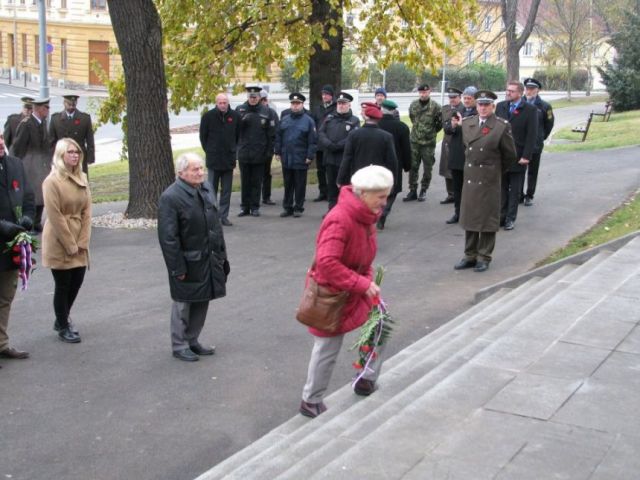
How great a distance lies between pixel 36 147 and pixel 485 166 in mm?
7036

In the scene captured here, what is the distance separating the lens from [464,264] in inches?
426

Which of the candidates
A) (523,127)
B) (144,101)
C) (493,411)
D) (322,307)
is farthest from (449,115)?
(493,411)

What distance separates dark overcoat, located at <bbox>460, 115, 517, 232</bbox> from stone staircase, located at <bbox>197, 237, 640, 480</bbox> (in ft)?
7.98

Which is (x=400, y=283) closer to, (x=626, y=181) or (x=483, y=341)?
(x=483, y=341)

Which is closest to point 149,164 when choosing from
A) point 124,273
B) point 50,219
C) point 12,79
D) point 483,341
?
point 124,273

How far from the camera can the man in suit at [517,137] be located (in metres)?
12.7

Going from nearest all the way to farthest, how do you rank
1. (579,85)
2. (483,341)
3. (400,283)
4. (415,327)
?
(483,341) < (415,327) < (400,283) < (579,85)

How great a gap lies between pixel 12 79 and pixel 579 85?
155 feet

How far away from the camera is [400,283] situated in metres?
10.2

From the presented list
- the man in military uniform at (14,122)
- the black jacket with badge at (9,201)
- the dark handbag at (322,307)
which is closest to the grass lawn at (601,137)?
the man in military uniform at (14,122)

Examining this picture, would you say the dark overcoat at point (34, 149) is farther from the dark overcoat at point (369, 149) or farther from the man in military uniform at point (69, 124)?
the dark overcoat at point (369, 149)

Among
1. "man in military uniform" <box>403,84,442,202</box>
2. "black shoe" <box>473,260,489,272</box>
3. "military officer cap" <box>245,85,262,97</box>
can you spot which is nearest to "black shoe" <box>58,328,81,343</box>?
"black shoe" <box>473,260,489,272</box>

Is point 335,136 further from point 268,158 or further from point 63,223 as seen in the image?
point 63,223

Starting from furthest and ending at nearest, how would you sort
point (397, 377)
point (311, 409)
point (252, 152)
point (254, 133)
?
1. point (254, 133)
2. point (252, 152)
3. point (397, 377)
4. point (311, 409)
